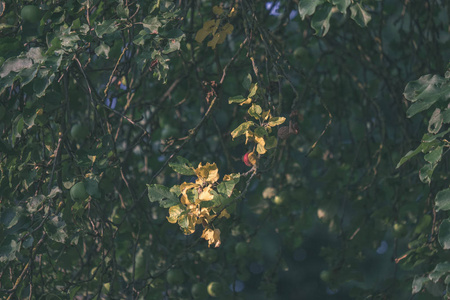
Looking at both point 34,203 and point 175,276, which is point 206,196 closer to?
point 34,203

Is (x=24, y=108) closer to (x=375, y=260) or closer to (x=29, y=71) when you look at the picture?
(x=29, y=71)

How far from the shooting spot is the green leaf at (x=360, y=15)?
1461mm

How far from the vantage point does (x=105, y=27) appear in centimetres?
156

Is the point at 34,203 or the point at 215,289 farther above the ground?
the point at 34,203

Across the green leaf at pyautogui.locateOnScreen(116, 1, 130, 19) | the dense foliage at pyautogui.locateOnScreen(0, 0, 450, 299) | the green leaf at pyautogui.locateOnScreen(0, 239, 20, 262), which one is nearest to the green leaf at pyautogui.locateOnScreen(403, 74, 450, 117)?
the dense foliage at pyautogui.locateOnScreen(0, 0, 450, 299)

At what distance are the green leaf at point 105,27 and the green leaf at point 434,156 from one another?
0.65m

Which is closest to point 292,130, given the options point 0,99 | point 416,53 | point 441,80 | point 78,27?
point 441,80

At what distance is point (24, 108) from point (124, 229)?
29.6 inches

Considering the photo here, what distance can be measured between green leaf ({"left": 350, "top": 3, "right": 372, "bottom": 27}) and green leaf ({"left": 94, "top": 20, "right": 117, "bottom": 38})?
470 mm

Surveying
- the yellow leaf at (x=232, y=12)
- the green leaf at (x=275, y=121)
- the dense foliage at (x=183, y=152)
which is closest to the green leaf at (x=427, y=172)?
the dense foliage at (x=183, y=152)

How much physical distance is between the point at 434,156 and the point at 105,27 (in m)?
0.68

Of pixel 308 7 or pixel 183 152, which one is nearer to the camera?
pixel 308 7

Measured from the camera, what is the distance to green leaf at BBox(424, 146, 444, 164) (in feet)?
4.59

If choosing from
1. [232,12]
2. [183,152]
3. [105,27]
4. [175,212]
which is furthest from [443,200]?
[183,152]
